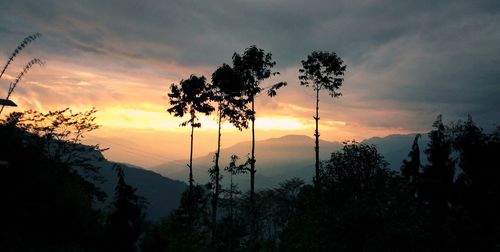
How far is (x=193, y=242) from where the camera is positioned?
2355 cm

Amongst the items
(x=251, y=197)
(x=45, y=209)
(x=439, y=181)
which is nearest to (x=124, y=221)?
(x=45, y=209)

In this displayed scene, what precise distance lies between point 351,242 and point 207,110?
23572 mm

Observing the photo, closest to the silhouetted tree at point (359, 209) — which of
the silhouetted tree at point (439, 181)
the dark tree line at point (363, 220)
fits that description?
the dark tree line at point (363, 220)

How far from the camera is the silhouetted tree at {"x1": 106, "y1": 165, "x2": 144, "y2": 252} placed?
9430mm

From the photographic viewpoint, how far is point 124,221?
383 inches

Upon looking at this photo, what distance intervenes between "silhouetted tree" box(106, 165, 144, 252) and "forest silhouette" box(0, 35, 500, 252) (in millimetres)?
26

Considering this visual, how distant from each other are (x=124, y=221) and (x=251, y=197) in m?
26.8

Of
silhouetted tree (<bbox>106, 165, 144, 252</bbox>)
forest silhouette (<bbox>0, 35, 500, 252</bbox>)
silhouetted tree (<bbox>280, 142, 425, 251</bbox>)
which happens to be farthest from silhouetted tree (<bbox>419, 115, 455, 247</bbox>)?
silhouetted tree (<bbox>106, 165, 144, 252</bbox>)

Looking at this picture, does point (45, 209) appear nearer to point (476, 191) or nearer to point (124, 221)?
point (124, 221)

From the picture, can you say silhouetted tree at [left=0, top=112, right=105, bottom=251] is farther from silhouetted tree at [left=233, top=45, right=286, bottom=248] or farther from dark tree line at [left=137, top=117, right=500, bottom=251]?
silhouetted tree at [left=233, top=45, right=286, bottom=248]

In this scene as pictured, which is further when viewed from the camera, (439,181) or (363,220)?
(439,181)

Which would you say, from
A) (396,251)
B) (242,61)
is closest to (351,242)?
(396,251)

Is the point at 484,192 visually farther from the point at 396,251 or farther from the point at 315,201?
the point at 315,201

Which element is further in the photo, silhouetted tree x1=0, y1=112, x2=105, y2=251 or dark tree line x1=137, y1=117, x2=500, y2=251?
dark tree line x1=137, y1=117, x2=500, y2=251
